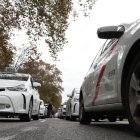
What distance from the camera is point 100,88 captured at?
682 centimetres

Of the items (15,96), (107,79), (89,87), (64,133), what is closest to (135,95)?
(64,133)

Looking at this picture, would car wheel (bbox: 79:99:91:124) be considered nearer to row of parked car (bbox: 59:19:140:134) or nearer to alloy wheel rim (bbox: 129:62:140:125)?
row of parked car (bbox: 59:19:140:134)

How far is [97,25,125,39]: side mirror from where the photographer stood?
5.87m

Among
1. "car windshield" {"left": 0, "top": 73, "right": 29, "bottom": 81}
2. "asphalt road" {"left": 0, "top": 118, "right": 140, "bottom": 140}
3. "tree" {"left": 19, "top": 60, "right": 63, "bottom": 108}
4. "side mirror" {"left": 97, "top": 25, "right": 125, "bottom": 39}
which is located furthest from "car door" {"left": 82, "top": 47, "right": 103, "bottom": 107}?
"tree" {"left": 19, "top": 60, "right": 63, "bottom": 108}

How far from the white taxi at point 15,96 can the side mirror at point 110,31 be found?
5.88 meters

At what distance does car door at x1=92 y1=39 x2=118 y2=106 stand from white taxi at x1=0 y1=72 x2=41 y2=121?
175 inches

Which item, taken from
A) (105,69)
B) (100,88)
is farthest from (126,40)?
(100,88)

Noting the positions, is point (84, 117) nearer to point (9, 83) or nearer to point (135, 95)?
point (9, 83)

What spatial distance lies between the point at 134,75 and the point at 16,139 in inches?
61.9

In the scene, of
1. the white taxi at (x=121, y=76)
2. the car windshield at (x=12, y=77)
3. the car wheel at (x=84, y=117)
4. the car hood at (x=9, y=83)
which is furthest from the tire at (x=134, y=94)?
the car windshield at (x=12, y=77)

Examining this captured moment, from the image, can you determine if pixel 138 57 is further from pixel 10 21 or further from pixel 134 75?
pixel 10 21

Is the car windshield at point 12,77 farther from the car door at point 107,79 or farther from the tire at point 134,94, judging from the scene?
the tire at point 134,94

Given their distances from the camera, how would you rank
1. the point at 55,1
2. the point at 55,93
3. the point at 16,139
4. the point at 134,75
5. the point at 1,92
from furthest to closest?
the point at 55,93, the point at 55,1, the point at 1,92, the point at 134,75, the point at 16,139

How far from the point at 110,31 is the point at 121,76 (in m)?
0.79
